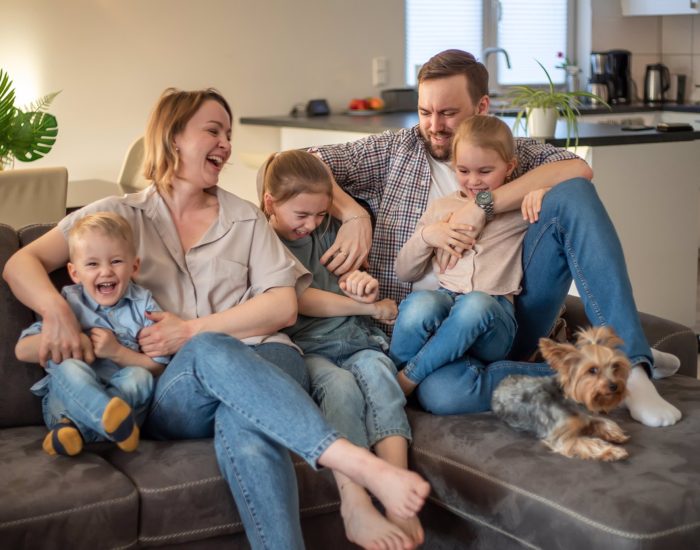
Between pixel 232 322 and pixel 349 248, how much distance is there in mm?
458

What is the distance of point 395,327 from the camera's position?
248 centimetres

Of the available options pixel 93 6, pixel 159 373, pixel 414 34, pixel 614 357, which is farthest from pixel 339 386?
pixel 414 34

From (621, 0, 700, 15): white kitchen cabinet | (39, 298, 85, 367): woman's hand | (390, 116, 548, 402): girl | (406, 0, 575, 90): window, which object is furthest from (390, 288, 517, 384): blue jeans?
(621, 0, 700, 15): white kitchen cabinet

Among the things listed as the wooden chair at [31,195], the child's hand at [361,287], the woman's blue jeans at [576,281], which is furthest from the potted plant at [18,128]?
the woman's blue jeans at [576,281]

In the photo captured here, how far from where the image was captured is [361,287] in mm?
2512

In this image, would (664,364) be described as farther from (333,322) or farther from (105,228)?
(105,228)

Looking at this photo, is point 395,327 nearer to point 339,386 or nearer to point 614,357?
point 339,386

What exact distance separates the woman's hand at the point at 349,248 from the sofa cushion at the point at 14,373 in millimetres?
756

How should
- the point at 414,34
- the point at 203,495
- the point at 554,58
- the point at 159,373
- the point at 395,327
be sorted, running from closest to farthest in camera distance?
1. the point at 203,495
2. the point at 159,373
3. the point at 395,327
4. the point at 414,34
5. the point at 554,58

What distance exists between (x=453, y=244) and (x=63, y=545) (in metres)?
1.14

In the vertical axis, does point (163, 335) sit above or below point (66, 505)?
above

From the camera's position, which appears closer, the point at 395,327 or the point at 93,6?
the point at 395,327

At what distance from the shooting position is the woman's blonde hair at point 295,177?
249 cm

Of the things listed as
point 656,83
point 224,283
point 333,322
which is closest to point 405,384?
point 333,322
